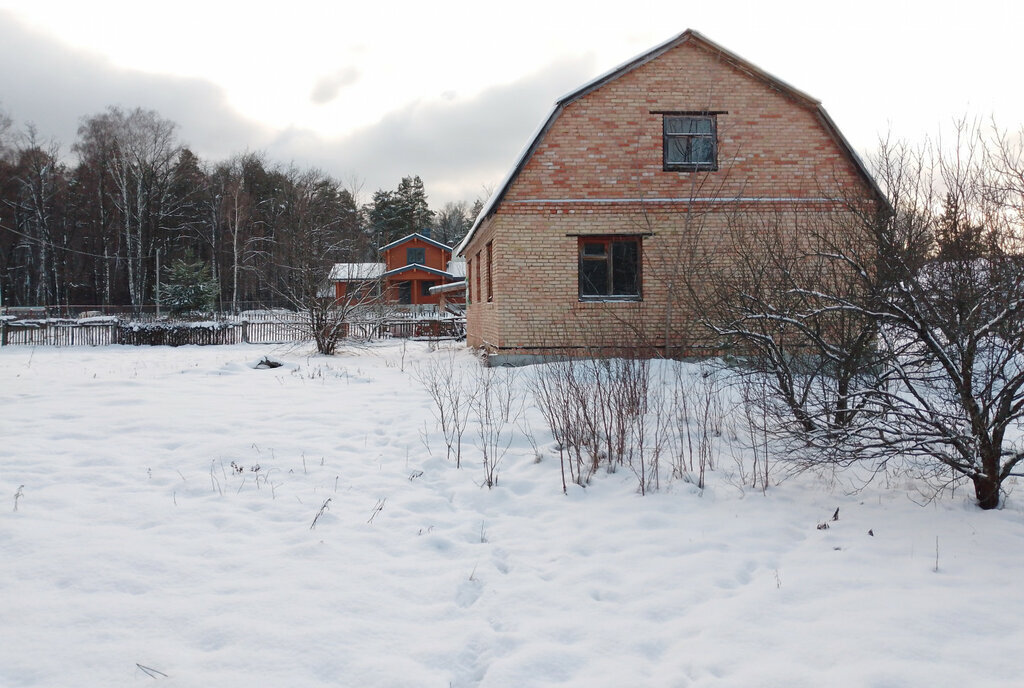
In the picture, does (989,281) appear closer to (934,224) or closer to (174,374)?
(934,224)

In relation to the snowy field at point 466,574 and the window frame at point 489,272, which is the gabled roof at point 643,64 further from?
the snowy field at point 466,574

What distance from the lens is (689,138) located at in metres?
12.7

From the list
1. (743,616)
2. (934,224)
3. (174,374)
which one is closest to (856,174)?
(934,224)

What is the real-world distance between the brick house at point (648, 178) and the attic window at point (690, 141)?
20 mm

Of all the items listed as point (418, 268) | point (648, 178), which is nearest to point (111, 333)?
point (648, 178)

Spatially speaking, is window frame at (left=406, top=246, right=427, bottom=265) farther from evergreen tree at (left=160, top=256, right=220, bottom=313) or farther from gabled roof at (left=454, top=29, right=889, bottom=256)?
gabled roof at (left=454, top=29, right=889, bottom=256)

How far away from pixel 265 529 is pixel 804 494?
13.1 feet

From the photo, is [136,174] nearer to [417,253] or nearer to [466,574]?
[417,253]

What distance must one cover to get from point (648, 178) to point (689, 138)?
1148 millimetres

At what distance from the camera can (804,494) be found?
5109 millimetres

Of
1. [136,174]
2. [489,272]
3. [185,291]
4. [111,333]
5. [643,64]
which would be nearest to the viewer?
[643,64]

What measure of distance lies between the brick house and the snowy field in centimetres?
661

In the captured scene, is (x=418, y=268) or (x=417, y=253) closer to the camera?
(x=418, y=268)

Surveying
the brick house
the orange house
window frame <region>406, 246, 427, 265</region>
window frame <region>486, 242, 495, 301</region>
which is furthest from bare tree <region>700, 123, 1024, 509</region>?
window frame <region>406, 246, 427, 265</region>
